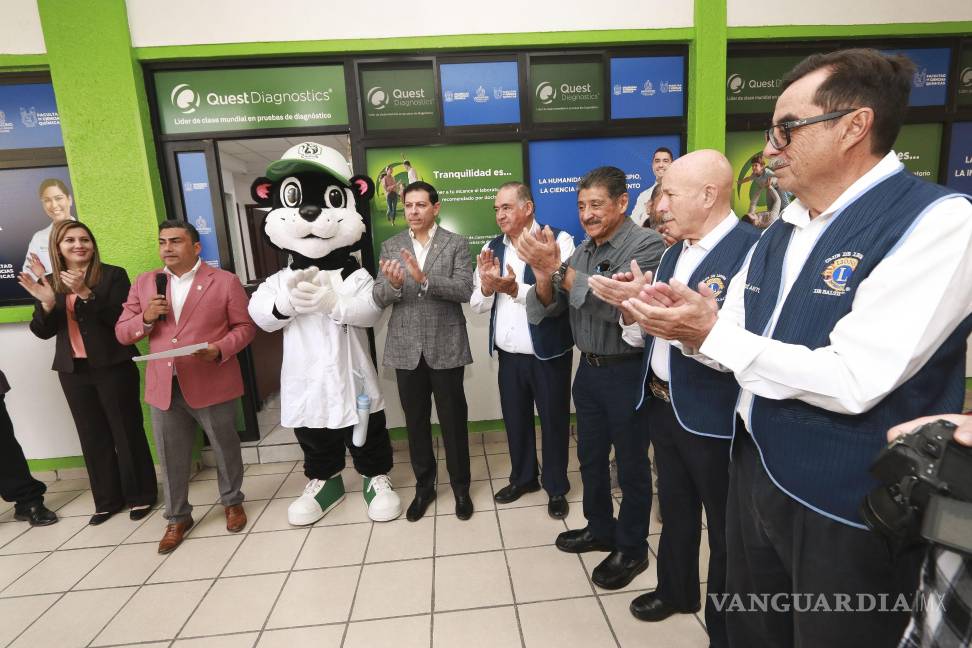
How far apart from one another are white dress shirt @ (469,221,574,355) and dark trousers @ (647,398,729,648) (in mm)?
908

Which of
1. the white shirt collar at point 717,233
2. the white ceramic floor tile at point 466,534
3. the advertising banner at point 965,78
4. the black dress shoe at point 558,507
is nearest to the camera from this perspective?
the white shirt collar at point 717,233

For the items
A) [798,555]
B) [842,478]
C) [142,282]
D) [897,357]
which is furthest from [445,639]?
[142,282]

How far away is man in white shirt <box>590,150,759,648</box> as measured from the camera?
4.80 feet

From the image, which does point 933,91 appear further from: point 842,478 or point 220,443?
point 220,443

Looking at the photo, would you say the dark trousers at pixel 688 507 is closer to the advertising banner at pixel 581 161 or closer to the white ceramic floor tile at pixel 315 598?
the white ceramic floor tile at pixel 315 598

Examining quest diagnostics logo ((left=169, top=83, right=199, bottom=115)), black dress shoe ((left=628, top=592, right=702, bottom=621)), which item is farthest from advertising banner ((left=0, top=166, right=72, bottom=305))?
black dress shoe ((left=628, top=592, right=702, bottom=621))

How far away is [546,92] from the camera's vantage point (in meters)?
3.37

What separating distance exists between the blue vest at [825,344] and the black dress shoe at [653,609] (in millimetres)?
1116

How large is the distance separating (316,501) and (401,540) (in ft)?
1.97

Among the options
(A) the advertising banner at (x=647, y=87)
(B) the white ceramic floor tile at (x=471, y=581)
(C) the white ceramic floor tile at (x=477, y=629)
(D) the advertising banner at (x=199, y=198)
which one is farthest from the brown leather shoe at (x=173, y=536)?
(A) the advertising banner at (x=647, y=87)

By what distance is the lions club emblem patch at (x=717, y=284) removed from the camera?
4.71 feet

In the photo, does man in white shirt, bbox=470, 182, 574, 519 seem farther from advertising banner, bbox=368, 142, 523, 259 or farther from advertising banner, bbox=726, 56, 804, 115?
advertising banner, bbox=726, 56, 804, 115

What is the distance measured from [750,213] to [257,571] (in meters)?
3.91

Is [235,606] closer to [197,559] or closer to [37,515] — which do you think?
[197,559]
